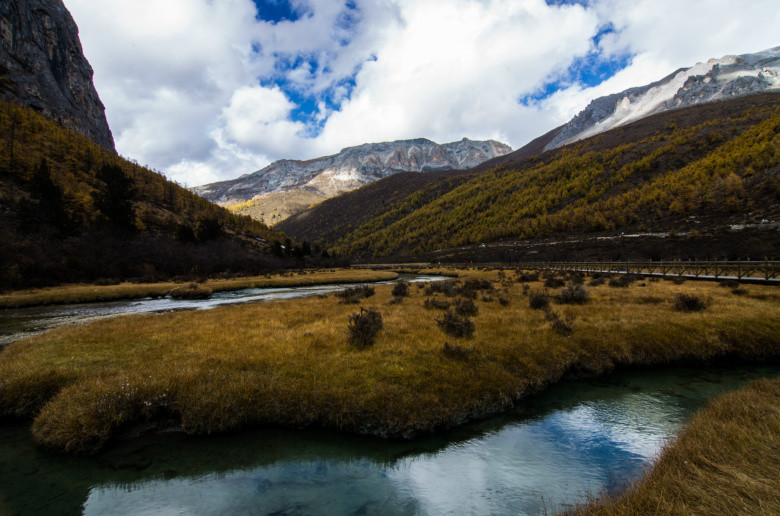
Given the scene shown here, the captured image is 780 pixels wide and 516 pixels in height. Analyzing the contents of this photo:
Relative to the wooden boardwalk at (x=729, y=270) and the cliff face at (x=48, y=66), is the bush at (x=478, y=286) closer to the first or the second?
the wooden boardwalk at (x=729, y=270)

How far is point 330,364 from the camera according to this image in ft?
35.4

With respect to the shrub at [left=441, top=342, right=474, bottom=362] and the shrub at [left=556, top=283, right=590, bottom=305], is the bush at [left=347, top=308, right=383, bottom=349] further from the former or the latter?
the shrub at [left=556, top=283, right=590, bottom=305]

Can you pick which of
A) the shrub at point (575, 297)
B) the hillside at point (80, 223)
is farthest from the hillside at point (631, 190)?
the hillside at point (80, 223)

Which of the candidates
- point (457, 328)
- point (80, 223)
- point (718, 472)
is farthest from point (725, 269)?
point (80, 223)

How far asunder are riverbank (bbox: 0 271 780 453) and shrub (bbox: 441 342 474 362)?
38 millimetres

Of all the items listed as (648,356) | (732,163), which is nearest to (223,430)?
(648,356)

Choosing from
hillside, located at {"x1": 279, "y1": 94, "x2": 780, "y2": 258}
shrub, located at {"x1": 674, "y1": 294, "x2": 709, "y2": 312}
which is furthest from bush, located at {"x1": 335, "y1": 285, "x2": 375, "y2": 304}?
hillside, located at {"x1": 279, "y1": 94, "x2": 780, "y2": 258}

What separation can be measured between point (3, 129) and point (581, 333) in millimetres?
117738

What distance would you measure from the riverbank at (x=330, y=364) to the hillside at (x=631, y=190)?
176ft

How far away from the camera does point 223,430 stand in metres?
8.42

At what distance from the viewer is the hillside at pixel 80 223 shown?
39594 millimetres

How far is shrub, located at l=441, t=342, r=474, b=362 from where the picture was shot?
1113 centimetres

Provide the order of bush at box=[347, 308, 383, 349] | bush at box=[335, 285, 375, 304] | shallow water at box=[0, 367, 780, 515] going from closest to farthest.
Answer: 1. shallow water at box=[0, 367, 780, 515]
2. bush at box=[347, 308, 383, 349]
3. bush at box=[335, 285, 375, 304]

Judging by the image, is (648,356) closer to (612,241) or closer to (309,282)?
(309,282)
